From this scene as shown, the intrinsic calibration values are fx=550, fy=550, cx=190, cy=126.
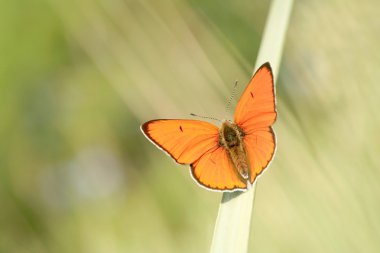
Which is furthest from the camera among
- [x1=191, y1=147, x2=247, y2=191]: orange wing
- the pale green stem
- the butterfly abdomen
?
the butterfly abdomen

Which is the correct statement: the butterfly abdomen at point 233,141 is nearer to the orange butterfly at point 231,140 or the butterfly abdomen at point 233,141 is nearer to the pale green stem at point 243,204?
the orange butterfly at point 231,140

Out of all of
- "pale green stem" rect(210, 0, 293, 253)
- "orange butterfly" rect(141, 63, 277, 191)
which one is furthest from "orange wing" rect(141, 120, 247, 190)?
"pale green stem" rect(210, 0, 293, 253)

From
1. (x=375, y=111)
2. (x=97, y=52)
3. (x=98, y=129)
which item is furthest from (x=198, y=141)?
(x=98, y=129)

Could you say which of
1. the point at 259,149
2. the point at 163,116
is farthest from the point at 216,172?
the point at 163,116

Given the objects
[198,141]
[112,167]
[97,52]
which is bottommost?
[198,141]

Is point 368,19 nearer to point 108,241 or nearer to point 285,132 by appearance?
point 285,132

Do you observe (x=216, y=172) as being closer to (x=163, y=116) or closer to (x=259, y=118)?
(x=259, y=118)

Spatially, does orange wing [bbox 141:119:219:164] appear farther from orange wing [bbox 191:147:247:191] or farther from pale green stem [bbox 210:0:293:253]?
pale green stem [bbox 210:0:293:253]
